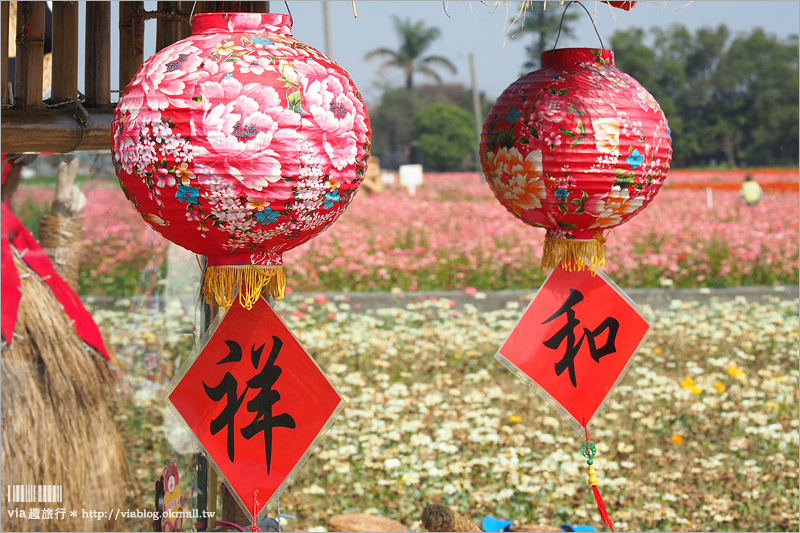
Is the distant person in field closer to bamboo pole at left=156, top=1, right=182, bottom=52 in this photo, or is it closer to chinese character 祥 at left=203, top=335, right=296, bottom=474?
bamboo pole at left=156, top=1, right=182, bottom=52

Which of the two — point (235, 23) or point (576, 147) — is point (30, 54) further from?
point (576, 147)

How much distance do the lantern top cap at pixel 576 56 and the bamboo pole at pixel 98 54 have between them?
1.32m

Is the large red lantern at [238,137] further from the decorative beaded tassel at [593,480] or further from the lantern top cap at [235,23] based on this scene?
the decorative beaded tassel at [593,480]

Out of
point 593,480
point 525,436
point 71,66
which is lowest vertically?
point 525,436

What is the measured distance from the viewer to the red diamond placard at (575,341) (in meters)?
2.04

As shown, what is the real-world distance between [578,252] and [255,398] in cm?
92

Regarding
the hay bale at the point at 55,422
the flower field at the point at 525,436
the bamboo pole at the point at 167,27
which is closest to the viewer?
the bamboo pole at the point at 167,27

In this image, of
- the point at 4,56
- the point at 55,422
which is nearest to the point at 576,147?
the point at 4,56

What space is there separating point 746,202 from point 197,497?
35.4 ft

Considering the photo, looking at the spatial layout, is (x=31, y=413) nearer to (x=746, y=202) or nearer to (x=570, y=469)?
(x=570, y=469)

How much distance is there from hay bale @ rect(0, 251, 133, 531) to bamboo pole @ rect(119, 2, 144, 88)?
140 centimetres

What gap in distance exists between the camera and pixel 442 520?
265cm

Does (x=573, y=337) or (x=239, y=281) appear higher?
(x=239, y=281)

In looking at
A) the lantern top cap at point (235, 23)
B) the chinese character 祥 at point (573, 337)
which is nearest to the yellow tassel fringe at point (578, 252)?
the chinese character 祥 at point (573, 337)
